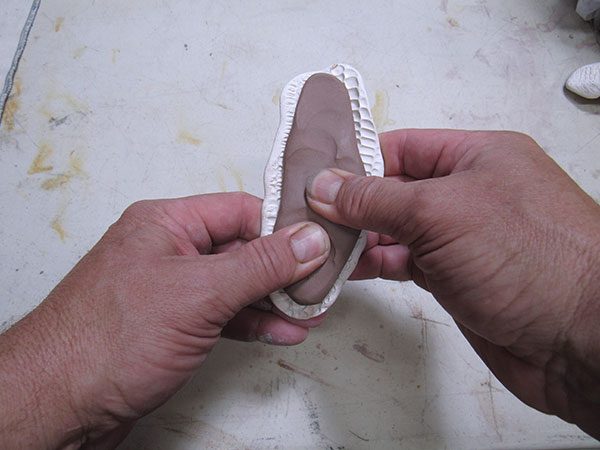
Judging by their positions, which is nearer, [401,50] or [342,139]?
[342,139]

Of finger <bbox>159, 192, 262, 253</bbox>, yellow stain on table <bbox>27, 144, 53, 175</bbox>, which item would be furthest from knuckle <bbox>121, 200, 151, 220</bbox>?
yellow stain on table <bbox>27, 144, 53, 175</bbox>

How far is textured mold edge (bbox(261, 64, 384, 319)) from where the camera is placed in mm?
1067

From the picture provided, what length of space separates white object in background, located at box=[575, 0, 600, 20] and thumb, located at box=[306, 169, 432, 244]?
1.32m

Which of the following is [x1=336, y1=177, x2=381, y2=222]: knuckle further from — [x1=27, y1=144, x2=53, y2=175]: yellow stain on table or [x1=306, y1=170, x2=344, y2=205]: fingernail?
[x1=27, y1=144, x2=53, y2=175]: yellow stain on table

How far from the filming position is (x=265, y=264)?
0.88 m

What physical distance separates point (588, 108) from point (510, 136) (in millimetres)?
823

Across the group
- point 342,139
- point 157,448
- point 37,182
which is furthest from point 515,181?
point 37,182

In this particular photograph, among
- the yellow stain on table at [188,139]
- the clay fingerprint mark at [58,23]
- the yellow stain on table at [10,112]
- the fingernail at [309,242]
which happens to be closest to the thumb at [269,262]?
the fingernail at [309,242]

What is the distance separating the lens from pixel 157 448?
1.18 m

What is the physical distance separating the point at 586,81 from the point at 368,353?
127 centimetres

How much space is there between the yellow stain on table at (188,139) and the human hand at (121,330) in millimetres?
637

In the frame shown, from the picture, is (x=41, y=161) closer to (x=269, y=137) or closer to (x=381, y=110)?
(x=269, y=137)

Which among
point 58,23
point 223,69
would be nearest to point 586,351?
point 223,69

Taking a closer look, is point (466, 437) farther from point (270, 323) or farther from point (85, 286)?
point (85, 286)
